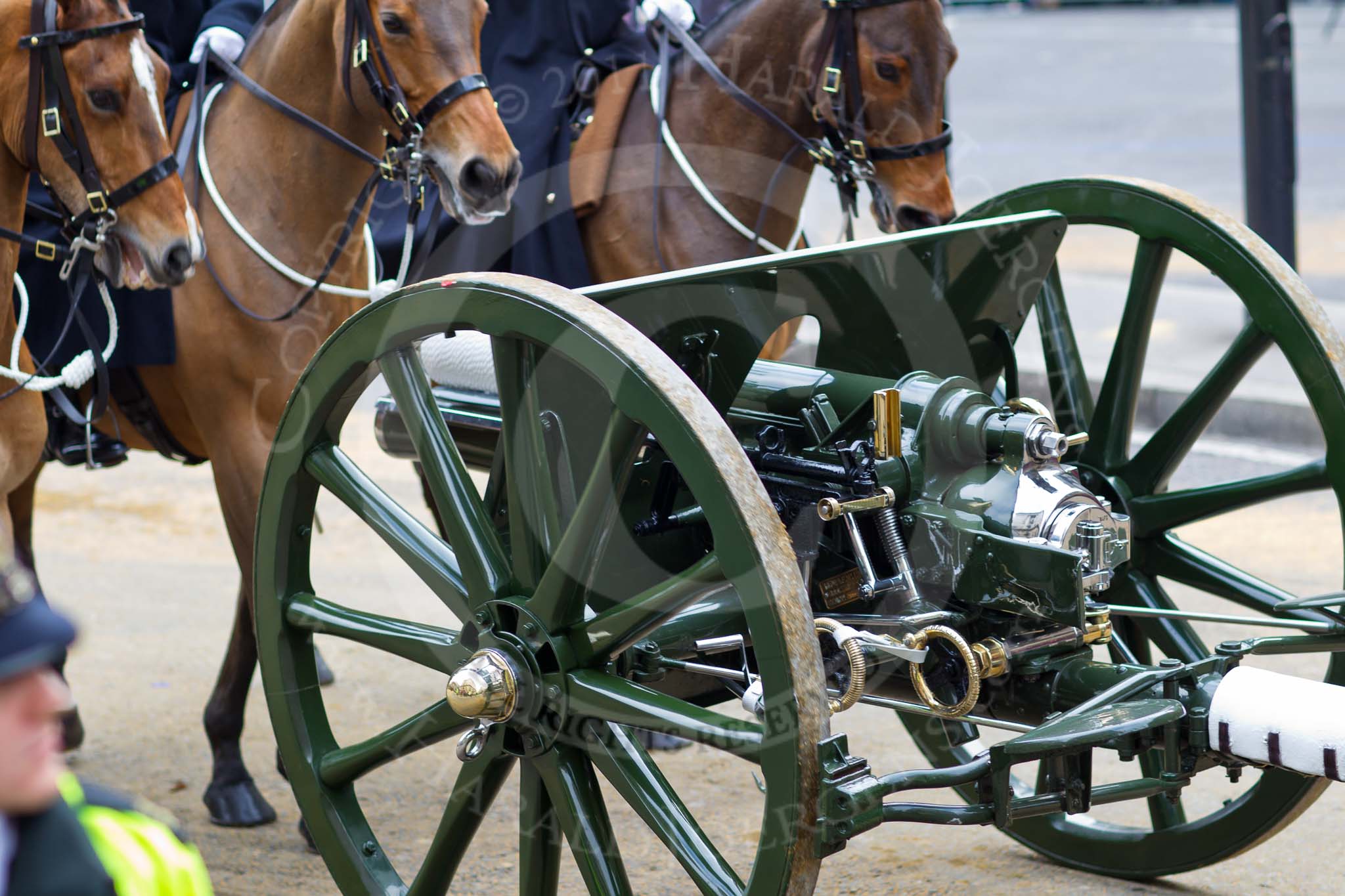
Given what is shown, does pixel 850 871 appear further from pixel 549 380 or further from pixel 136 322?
pixel 136 322

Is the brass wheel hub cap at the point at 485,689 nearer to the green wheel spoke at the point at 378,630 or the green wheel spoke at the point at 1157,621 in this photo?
the green wheel spoke at the point at 378,630

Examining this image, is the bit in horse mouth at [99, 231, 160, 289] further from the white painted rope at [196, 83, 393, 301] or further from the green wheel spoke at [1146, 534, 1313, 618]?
the green wheel spoke at [1146, 534, 1313, 618]

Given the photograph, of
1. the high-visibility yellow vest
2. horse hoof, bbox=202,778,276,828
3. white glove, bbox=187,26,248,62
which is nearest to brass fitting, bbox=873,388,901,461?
the high-visibility yellow vest

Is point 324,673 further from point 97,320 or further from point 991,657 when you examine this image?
point 991,657

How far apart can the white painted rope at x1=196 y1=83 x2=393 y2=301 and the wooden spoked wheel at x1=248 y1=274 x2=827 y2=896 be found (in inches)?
48.8

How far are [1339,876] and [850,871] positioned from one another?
1067 millimetres

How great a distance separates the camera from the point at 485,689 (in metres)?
2.53

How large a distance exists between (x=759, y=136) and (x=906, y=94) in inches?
18.0

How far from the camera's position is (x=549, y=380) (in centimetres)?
284

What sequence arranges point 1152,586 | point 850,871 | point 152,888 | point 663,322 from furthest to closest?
point 850,871
point 1152,586
point 663,322
point 152,888

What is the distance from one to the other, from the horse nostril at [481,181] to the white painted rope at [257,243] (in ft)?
0.90

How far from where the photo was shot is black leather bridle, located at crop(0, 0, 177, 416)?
3.47 meters

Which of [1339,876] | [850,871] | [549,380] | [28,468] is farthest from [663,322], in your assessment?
[1339,876]

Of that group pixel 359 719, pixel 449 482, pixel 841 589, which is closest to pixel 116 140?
pixel 449 482
